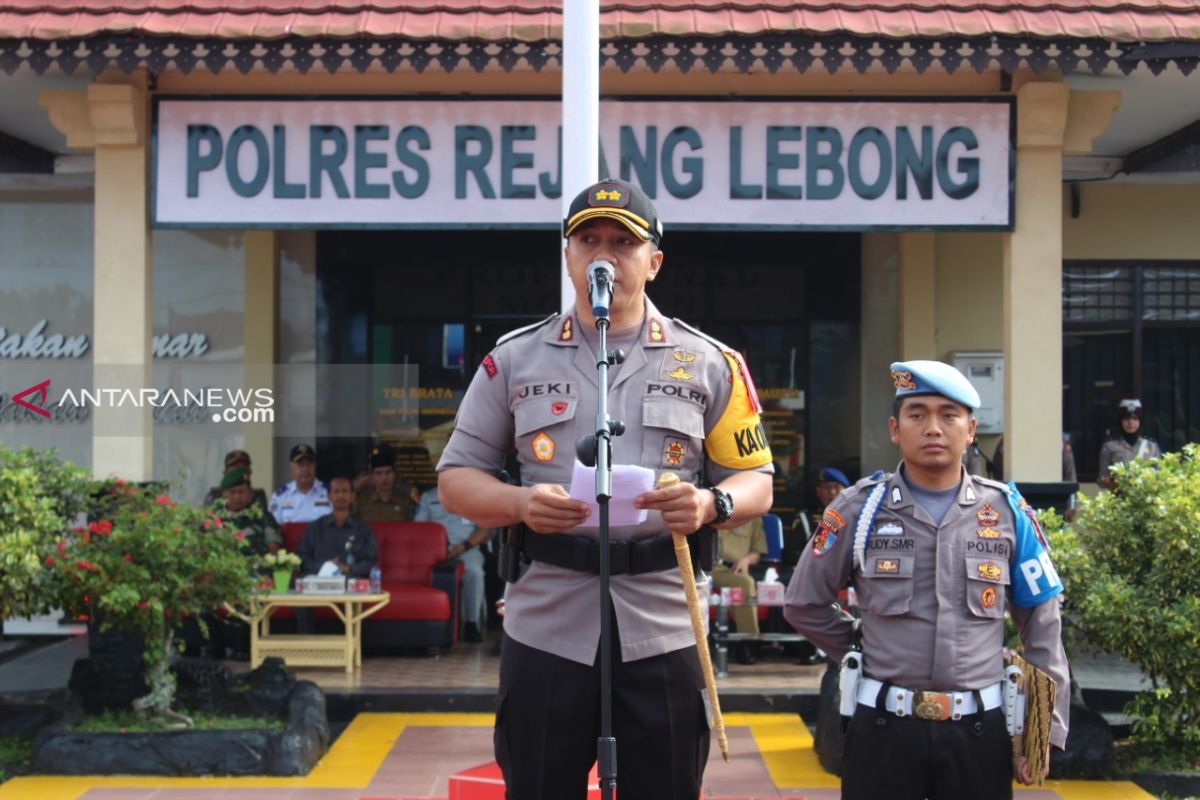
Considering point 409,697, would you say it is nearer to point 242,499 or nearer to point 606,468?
point 242,499

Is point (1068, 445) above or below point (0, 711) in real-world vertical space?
above

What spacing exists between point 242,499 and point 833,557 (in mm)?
7006

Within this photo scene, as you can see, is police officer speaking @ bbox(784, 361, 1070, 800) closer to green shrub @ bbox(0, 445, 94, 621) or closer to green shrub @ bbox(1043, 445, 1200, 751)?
green shrub @ bbox(1043, 445, 1200, 751)

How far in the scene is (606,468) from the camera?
2998mm

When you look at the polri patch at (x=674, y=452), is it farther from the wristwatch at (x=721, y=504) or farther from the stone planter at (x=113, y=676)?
the stone planter at (x=113, y=676)

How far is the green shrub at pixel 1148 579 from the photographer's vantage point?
648 centimetres

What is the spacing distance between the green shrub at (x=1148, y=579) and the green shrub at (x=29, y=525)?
4.93m

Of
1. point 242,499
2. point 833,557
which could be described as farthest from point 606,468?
point 242,499

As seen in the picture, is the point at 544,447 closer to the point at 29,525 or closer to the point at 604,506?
the point at 604,506

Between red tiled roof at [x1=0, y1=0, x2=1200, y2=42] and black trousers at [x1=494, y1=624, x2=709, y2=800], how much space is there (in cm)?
511

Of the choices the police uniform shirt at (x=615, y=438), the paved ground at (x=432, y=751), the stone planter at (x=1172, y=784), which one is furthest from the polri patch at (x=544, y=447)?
the stone planter at (x=1172, y=784)

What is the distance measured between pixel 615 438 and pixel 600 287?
0.38 metres

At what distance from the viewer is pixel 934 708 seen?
3.86 metres

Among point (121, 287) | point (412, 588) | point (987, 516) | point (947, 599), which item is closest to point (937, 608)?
point (947, 599)
